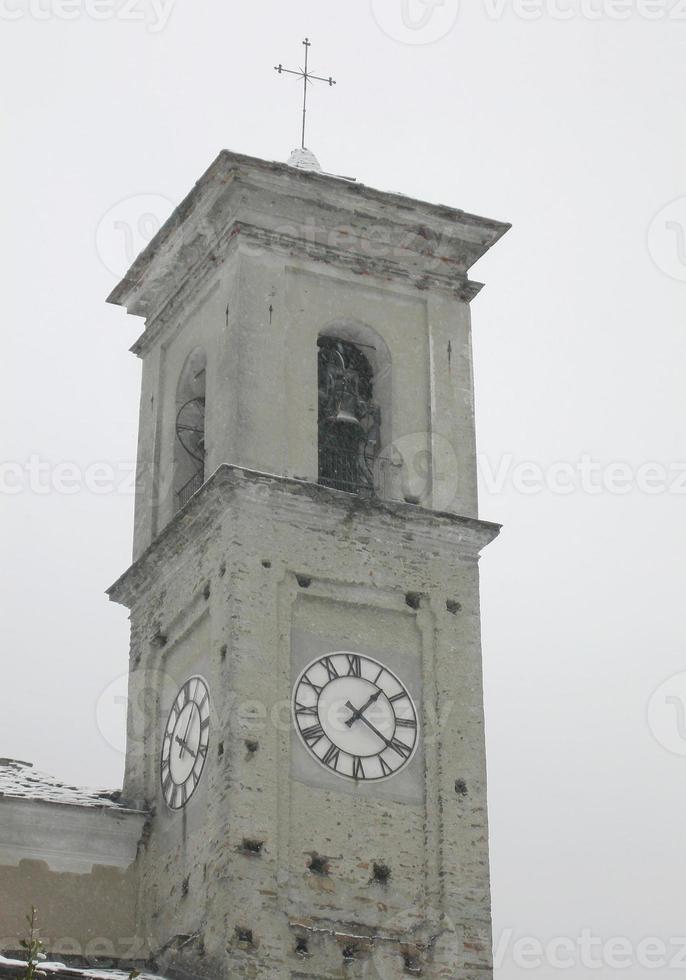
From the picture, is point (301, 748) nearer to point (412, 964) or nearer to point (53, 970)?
point (412, 964)

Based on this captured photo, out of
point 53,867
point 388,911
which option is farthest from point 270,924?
point 53,867

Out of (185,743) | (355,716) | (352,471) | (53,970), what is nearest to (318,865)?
(355,716)

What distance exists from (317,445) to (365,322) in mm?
2087

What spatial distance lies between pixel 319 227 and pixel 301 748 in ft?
22.9

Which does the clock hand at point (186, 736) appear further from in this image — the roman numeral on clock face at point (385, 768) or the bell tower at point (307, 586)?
the roman numeral on clock face at point (385, 768)

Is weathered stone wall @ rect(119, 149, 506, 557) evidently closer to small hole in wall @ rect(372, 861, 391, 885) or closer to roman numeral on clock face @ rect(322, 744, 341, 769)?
roman numeral on clock face @ rect(322, 744, 341, 769)

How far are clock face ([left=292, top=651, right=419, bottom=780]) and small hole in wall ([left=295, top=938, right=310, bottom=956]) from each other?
2140 mm

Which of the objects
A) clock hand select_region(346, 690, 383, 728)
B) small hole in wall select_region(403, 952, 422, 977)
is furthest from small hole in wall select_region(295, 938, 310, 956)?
clock hand select_region(346, 690, 383, 728)

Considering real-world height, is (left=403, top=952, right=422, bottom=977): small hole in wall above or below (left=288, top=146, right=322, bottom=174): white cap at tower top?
below

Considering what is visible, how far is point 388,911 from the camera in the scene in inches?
1121

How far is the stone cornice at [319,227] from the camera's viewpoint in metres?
31.9

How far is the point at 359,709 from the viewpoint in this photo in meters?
29.7

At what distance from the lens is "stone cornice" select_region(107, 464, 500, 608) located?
3017cm

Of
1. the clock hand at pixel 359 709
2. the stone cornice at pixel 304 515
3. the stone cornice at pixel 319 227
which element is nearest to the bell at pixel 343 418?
the stone cornice at pixel 304 515
